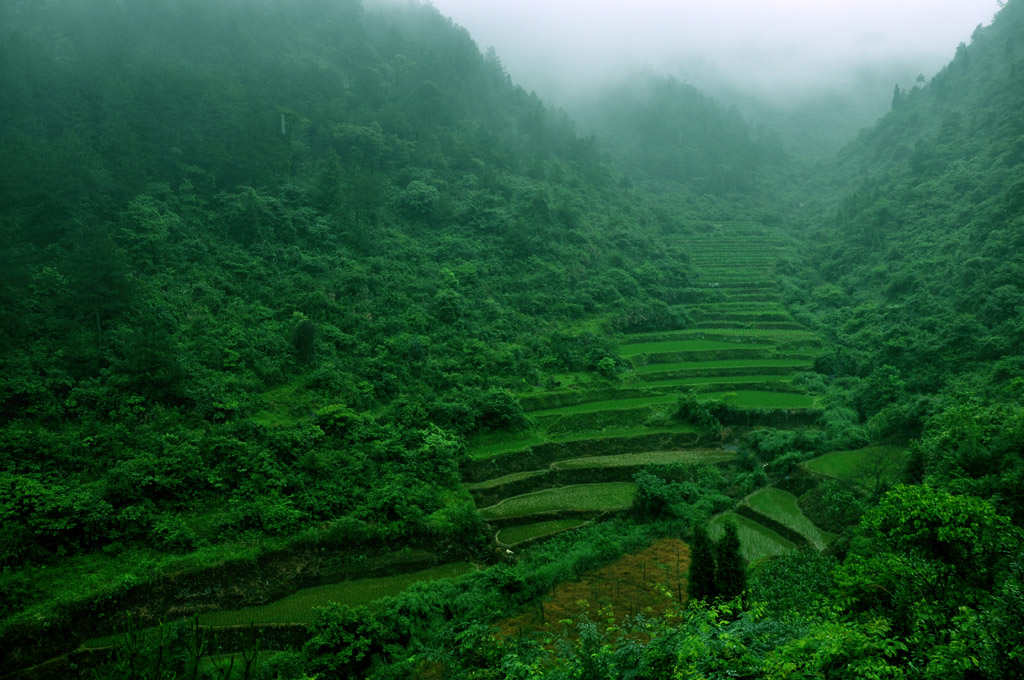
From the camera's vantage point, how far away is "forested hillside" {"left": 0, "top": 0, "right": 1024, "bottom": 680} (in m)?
10.2

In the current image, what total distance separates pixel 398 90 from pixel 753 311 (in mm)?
26211

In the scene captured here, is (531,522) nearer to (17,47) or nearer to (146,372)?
(146,372)

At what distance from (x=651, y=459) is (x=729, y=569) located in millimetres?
9329

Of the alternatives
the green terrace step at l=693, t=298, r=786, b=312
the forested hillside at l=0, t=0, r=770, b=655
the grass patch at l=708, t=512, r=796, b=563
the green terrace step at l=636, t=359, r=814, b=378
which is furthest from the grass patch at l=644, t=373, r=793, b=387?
the grass patch at l=708, t=512, r=796, b=563

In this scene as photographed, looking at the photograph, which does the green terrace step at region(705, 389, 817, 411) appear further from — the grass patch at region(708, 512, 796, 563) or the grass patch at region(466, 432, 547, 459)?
the grass patch at region(466, 432, 547, 459)

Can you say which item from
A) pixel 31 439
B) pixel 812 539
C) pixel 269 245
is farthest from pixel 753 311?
pixel 31 439

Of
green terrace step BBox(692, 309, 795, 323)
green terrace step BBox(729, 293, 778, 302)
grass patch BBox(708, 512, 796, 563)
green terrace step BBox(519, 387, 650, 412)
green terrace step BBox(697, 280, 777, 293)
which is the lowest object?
grass patch BBox(708, 512, 796, 563)

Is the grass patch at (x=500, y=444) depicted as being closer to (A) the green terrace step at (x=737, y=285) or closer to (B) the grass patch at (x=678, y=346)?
(B) the grass patch at (x=678, y=346)

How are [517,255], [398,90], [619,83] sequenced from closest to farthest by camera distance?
1. [517,255]
2. [398,90]
3. [619,83]

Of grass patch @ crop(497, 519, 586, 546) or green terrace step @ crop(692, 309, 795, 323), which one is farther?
green terrace step @ crop(692, 309, 795, 323)

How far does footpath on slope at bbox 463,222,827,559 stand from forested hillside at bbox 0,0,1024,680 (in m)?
0.15

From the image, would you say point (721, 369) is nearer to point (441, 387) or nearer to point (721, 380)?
point (721, 380)

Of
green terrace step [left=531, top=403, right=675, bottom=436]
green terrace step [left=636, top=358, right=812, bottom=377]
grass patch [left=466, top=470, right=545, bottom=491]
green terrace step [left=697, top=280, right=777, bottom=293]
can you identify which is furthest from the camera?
green terrace step [left=697, top=280, right=777, bottom=293]

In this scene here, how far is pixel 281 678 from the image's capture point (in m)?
10.7
